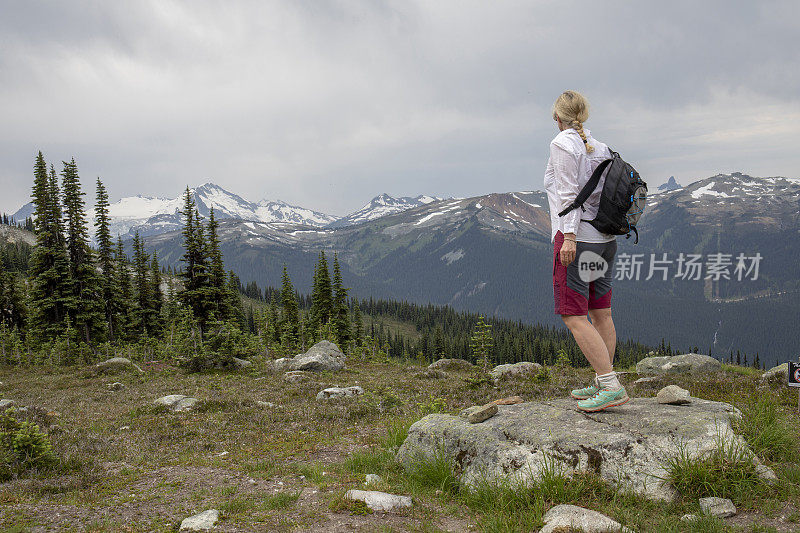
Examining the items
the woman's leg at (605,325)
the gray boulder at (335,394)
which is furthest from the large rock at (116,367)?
the woman's leg at (605,325)

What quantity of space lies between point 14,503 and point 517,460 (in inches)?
296

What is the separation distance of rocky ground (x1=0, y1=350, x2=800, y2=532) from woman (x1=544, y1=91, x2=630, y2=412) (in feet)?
2.91

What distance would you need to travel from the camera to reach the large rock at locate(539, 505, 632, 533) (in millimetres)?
4410

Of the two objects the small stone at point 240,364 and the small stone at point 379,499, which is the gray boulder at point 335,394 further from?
the small stone at point 240,364

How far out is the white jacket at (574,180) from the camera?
5969mm

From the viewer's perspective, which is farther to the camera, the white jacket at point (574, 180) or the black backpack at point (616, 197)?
the white jacket at point (574, 180)

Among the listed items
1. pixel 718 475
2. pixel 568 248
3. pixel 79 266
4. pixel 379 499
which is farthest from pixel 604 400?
pixel 79 266

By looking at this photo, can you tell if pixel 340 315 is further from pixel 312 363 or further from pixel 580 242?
pixel 580 242

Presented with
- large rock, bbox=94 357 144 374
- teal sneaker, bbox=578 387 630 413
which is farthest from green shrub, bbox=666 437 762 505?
large rock, bbox=94 357 144 374

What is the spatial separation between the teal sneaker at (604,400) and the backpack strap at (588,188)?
2953 mm

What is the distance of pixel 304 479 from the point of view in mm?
7363

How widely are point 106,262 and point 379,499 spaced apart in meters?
59.0

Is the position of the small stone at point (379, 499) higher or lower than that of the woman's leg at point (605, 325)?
lower

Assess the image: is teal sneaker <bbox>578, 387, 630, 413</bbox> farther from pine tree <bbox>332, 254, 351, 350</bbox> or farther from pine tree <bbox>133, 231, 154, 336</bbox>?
pine tree <bbox>133, 231, 154, 336</bbox>
